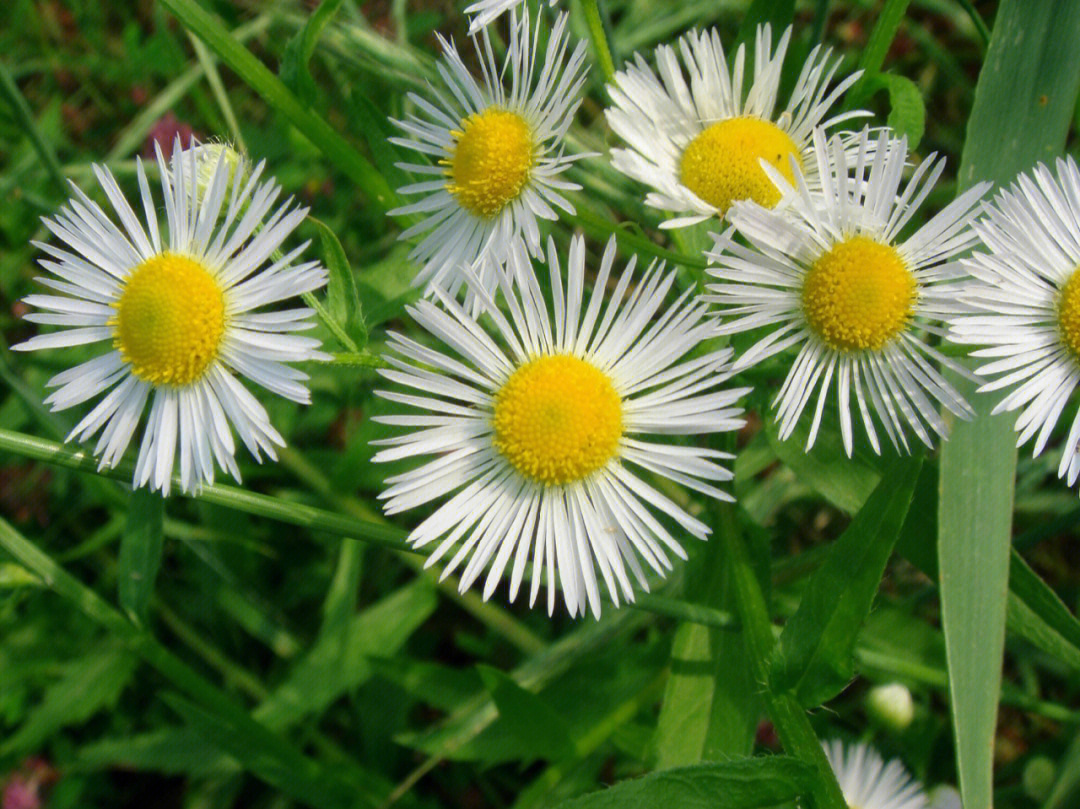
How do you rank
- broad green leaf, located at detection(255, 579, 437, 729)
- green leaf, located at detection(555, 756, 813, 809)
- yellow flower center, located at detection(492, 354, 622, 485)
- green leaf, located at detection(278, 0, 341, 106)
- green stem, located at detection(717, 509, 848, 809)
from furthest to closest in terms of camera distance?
1. broad green leaf, located at detection(255, 579, 437, 729)
2. green leaf, located at detection(278, 0, 341, 106)
3. yellow flower center, located at detection(492, 354, 622, 485)
4. green stem, located at detection(717, 509, 848, 809)
5. green leaf, located at detection(555, 756, 813, 809)

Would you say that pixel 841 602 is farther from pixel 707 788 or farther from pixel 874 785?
pixel 874 785

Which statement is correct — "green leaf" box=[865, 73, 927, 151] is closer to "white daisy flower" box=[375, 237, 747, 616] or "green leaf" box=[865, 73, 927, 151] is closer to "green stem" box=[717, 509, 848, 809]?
"white daisy flower" box=[375, 237, 747, 616]

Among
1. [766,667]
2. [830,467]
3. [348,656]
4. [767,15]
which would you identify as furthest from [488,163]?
[348,656]

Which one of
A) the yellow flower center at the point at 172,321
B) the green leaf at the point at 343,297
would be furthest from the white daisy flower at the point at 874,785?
the yellow flower center at the point at 172,321

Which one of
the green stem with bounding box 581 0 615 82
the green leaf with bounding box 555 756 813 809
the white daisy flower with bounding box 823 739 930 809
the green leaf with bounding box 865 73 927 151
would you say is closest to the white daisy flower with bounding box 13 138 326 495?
the green stem with bounding box 581 0 615 82

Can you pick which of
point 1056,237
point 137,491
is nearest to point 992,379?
point 1056,237

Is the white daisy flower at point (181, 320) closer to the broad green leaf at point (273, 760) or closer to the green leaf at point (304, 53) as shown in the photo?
the green leaf at point (304, 53)
